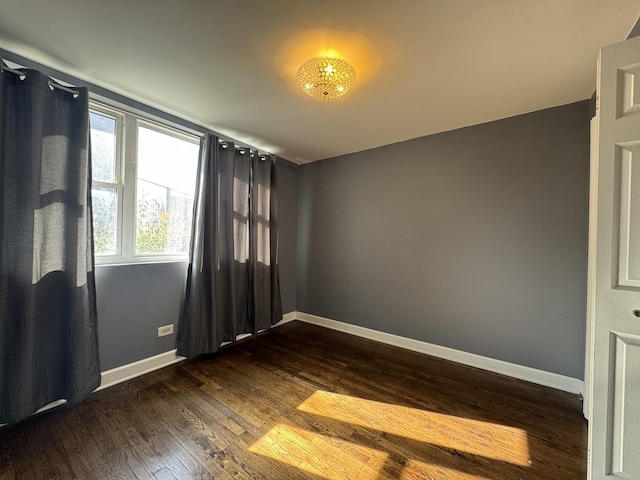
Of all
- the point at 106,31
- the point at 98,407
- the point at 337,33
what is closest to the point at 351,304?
the point at 98,407

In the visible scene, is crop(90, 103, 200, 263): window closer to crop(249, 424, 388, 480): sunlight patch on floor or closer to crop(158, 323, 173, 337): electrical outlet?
crop(158, 323, 173, 337): electrical outlet

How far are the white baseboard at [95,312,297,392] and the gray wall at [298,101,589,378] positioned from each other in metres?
1.97

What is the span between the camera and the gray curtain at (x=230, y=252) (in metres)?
2.49

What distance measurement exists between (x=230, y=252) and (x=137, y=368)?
1.31 meters

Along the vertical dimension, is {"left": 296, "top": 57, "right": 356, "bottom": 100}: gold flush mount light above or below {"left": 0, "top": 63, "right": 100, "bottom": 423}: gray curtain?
above

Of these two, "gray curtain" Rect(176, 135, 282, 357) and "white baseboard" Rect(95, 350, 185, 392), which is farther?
"gray curtain" Rect(176, 135, 282, 357)

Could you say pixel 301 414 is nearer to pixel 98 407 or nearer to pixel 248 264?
pixel 98 407

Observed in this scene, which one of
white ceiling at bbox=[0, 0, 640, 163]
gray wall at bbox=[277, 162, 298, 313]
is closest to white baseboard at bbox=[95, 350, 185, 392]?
gray wall at bbox=[277, 162, 298, 313]

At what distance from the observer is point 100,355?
1.98 m

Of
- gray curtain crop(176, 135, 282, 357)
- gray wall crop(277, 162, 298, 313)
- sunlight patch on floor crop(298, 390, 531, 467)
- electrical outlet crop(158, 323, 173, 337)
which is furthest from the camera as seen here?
gray wall crop(277, 162, 298, 313)

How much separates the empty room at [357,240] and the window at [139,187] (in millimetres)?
19

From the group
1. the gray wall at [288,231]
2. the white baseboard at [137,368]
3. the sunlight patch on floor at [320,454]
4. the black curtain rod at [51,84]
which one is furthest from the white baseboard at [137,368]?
the black curtain rod at [51,84]

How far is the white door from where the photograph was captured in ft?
3.51

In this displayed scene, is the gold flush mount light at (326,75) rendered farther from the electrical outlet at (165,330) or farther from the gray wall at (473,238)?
the electrical outlet at (165,330)
